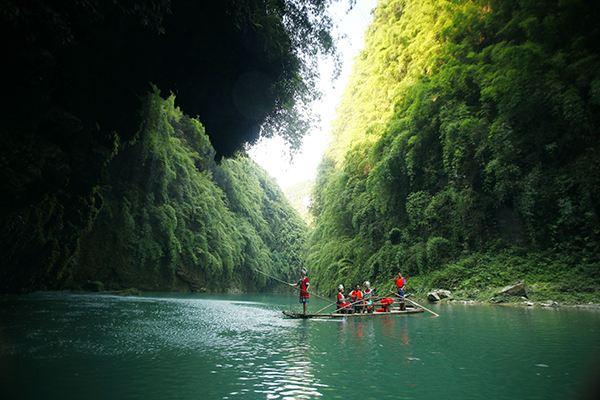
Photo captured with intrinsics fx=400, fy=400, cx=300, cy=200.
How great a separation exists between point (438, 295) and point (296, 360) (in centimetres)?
1553

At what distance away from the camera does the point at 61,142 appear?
1132cm

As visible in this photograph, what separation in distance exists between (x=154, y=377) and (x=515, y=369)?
17.3ft

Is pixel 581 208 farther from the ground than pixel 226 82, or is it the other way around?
pixel 226 82

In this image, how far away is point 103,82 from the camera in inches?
470

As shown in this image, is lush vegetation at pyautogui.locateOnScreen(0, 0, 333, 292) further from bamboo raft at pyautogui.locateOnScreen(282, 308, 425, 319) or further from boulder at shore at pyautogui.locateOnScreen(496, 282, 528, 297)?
boulder at shore at pyautogui.locateOnScreen(496, 282, 528, 297)

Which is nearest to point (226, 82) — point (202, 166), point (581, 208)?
point (581, 208)

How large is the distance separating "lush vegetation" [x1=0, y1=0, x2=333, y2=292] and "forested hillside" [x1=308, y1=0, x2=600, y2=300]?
10.5 m

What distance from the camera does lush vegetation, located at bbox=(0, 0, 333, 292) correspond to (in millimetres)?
8359

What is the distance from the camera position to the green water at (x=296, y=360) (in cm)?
492

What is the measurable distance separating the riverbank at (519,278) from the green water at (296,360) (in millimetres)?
5270

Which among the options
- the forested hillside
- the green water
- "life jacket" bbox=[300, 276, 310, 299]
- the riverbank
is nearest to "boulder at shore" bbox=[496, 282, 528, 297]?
the riverbank

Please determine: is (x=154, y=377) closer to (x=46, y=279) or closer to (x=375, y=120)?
(x=46, y=279)

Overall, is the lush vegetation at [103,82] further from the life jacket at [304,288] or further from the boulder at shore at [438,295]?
the boulder at shore at [438,295]

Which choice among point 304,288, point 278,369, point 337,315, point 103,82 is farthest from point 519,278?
point 103,82
